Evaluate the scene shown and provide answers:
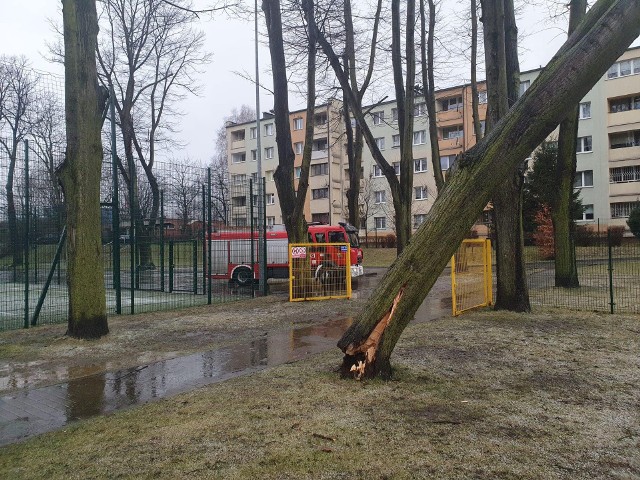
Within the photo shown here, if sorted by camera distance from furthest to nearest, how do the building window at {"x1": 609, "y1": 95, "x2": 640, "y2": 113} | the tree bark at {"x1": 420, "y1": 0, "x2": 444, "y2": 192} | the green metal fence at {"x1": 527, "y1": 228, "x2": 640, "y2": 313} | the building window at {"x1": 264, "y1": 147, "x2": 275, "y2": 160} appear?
1. the building window at {"x1": 264, "y1": 147, "x2": 275, "y2": 160}
2. the building window at {"x1": 609, "y1": 95, "x2": 640, "y2": 113}
3. the tree bark at {"x1": 420, "y1": 0, "x2": 444, "y2": 192}
4. the green metal fence at {"x1": 527, "y1": 228, "x2": 640, "y2": 313}

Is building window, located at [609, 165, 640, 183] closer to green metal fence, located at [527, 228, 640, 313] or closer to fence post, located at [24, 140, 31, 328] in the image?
green metal fence, located at [527, 228, 640, 313]

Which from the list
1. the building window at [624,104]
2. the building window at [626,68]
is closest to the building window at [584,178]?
the building window at [624,104]

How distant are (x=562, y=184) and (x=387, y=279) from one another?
1140 centimetres

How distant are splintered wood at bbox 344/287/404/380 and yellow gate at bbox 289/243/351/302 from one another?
777 centimetres

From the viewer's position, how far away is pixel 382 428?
4129 mm

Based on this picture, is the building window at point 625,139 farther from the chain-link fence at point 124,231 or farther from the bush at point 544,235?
the chain-link fence at point 124,231

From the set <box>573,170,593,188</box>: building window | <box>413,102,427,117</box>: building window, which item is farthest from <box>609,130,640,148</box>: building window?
<box>413,102,427,117</box>: building window

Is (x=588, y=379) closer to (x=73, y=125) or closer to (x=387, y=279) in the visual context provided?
(x=387, y=279)

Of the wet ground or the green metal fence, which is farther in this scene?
the green metal fence

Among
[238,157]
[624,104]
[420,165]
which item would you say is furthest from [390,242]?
[238,157]

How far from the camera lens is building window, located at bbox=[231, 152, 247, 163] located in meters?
60.1

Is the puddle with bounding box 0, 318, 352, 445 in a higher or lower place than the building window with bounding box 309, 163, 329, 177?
lower

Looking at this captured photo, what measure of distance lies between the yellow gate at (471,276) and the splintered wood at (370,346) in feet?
16.3

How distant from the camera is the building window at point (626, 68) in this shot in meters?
37.4
